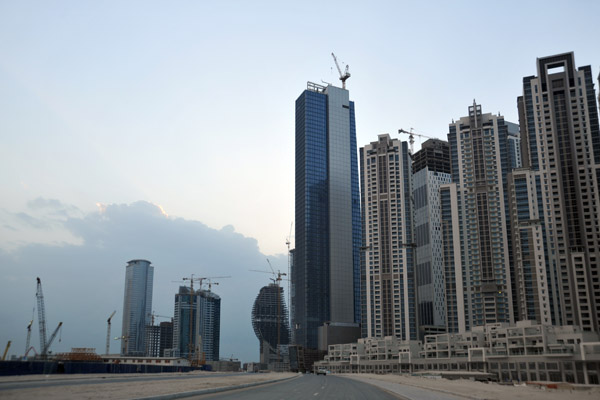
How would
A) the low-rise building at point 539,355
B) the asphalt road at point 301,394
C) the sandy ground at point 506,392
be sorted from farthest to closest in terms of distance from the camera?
1. the low-rise building at point 539,355
2. the sandy ground at point 506,392
3. the asphalt road at point 301,394

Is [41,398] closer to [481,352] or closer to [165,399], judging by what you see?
[165,399]

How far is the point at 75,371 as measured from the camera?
100938 millimetres

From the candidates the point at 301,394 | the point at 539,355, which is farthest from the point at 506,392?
the point at 539,355

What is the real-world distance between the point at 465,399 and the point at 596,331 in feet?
560

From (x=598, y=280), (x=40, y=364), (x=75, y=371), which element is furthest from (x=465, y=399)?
(x=598, y=280)

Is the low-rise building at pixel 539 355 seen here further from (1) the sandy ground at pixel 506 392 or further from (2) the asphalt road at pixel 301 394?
(2) the asphalt road at pixel 301 394

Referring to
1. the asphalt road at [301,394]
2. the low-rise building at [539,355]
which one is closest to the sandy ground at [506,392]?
the asphalt road at [301,394]

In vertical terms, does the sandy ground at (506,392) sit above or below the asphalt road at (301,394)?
below

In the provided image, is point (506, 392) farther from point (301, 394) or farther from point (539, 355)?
point (539, 355)

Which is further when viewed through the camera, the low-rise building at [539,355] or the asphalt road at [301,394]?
the low-rise building at [539,355]

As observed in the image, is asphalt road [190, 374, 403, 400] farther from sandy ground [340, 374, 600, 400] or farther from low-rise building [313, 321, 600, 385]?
low-rise building [313, 321, 600, 385]

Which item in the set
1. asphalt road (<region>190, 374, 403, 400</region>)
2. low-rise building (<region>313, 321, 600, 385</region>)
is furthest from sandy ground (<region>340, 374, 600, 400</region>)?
low-rise building (<region>313, 321, 600, 385</region>)

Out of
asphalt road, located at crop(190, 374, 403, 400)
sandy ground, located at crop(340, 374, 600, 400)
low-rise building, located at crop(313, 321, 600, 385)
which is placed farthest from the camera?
low-rise building, located at crop(313, 321, 600, 385)

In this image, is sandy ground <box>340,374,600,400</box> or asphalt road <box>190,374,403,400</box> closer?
asphalt road <box>190,374,403,400</box>
